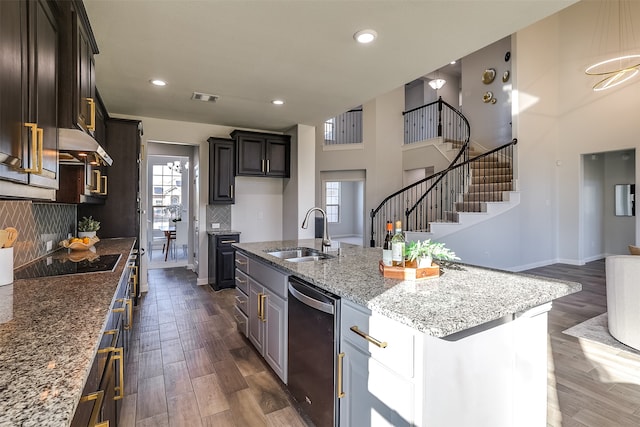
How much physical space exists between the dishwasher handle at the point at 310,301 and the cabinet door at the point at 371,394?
0.18m

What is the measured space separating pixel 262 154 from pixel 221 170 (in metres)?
0.71

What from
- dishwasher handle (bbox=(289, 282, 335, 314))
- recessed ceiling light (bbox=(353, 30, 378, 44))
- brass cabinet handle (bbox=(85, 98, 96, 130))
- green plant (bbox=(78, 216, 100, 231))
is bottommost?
dishwasher handle (bbox=(289, 282, 335, 314))

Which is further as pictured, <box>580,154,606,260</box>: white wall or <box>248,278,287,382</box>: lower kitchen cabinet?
<box>580,154,606,260</box>: white wall

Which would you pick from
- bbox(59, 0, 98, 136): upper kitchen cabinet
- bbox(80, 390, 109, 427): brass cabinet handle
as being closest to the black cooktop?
bbox(59, 0, 98, 136): upper kitchen cabinet

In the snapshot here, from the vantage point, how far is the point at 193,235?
632cm

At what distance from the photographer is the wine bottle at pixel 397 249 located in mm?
1745

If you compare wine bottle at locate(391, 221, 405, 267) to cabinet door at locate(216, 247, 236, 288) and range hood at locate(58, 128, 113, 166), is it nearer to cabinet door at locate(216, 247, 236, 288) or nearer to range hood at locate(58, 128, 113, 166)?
range hood at locate(58, 128, 113, 166)

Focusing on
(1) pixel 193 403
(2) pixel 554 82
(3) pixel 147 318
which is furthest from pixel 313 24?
(2) pixel 554 82

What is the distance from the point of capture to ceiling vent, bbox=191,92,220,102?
3.82 metres

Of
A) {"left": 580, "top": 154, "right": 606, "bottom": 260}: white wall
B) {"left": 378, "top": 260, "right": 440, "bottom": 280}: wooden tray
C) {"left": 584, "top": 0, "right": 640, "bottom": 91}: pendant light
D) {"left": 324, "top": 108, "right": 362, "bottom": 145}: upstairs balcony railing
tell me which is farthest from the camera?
{"left": 324, "top": 108, "right": 362, "bottom": 145}: upstairs balcony railing

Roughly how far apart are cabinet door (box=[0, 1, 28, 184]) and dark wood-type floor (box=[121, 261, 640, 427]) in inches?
65.7

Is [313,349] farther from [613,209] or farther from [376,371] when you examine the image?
[613,209]

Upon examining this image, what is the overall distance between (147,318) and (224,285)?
1.32 meters

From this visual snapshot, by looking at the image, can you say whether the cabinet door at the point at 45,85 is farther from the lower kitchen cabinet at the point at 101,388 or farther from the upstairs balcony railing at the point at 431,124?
the upstairs balcony railing at the point at 431,124
